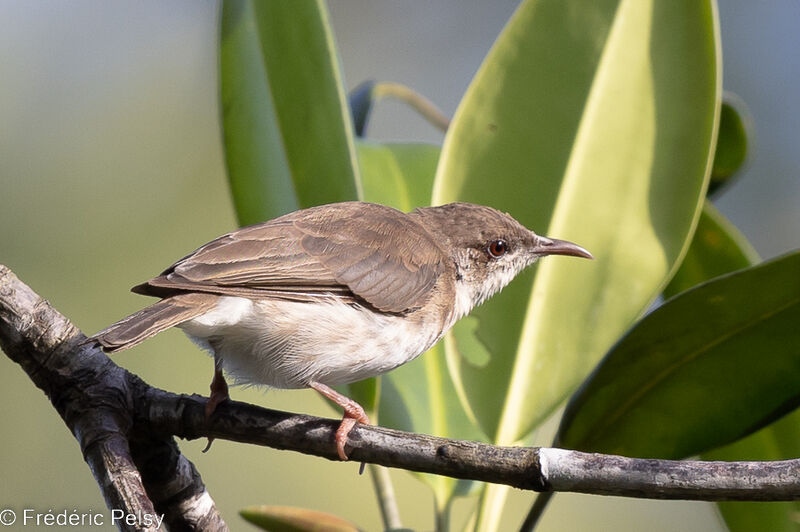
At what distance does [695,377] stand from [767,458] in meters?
0.80

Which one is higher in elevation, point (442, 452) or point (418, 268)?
point (418, 268)

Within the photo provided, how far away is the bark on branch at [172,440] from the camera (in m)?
1.80

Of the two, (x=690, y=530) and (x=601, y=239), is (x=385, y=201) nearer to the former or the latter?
(x=601, y=239)

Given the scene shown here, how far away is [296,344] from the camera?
8.82 feet

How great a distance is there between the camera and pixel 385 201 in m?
3.65

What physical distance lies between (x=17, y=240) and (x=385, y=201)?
11.4 ft

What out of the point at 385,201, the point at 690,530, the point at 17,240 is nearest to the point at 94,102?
the point at 17,240

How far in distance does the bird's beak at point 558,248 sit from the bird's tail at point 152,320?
1167mm

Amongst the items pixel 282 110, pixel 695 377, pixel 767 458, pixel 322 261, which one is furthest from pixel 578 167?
pixel 767 458

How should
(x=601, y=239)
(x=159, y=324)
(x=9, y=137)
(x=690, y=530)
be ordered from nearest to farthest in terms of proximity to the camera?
(x=159, y=324) < (x=601, y=239) < (x=690, y=530) < (x=9, y=137)

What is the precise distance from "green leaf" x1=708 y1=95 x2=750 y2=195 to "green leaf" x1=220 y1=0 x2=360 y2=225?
167 cm

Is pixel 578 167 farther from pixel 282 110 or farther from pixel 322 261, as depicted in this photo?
pixel 282 110

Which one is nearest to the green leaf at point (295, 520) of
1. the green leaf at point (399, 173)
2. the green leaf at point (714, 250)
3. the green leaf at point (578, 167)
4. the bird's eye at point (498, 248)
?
the green leaf at point (578, 167)

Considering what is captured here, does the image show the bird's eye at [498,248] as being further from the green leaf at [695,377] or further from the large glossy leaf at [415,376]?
the green leaf at [695,377]
